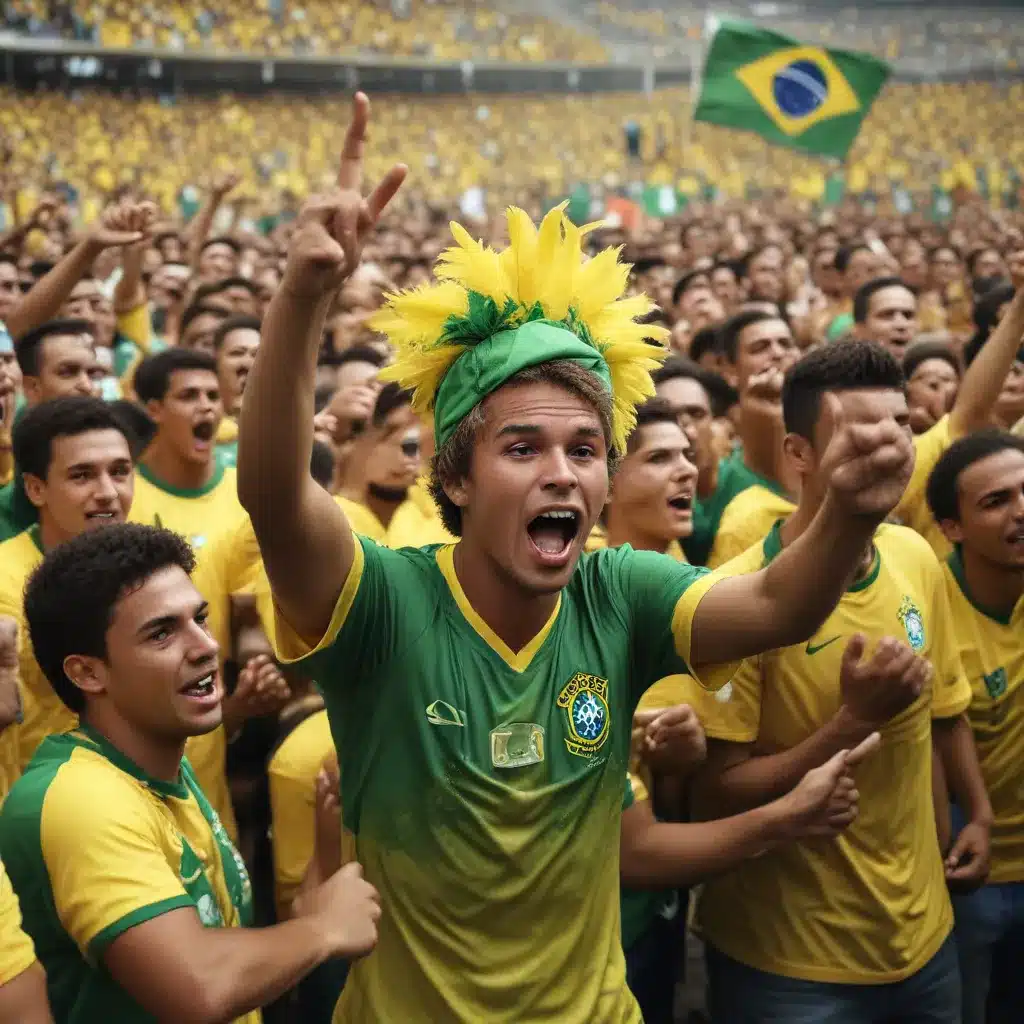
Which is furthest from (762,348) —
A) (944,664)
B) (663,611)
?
(663,611)

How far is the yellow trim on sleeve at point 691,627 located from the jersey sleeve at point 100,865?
90cm

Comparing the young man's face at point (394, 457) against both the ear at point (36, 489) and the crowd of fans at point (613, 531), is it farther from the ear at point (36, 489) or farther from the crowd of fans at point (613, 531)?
the ear at point (36, 489)

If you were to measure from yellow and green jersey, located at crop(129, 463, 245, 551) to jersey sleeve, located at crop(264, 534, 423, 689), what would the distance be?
2.32m

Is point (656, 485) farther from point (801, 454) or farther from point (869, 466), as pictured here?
point (869, 466)

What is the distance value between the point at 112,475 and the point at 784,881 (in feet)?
7.07

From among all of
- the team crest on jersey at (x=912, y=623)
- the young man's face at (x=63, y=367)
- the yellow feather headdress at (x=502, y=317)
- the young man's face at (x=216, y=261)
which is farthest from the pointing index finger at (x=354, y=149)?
the young man's face at (x=216, y=261)

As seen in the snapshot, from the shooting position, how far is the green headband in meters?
2.08

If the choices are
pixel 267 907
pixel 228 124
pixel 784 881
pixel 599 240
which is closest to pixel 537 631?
pixel 784 881

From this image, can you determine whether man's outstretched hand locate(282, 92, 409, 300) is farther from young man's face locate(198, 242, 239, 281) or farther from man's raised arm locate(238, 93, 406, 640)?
young man's face locate(198, 242, 239, 281)

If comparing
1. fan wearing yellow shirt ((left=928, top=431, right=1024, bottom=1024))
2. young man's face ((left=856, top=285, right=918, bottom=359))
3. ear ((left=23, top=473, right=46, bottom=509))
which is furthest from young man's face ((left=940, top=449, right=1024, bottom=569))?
young man's face ((left=856, top=285, right=918, bottom=359))

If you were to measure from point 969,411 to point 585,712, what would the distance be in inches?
110

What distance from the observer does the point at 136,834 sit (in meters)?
2.14

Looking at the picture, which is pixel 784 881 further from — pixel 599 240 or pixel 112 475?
pixel 599 240

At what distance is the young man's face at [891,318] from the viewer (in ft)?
23.0
